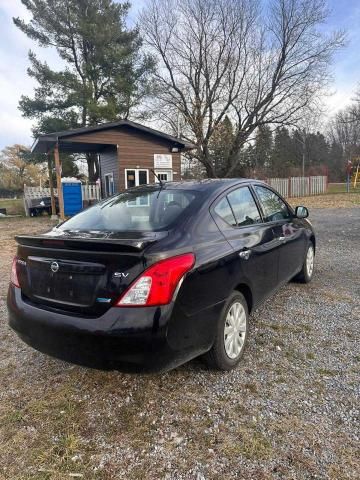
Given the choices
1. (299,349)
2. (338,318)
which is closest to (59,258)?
(299,349)

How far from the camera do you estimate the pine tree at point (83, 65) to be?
2348 cm

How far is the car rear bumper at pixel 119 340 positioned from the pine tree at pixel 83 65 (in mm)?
23004

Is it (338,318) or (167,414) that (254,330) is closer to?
(338,318)

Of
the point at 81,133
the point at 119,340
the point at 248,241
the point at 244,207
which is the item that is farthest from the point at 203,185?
the point at 81,133

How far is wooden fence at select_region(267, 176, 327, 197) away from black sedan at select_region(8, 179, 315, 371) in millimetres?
23842

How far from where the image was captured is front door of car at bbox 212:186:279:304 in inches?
110

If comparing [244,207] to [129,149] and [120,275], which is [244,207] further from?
[129,149]

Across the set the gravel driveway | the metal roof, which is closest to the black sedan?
the gravel driveway

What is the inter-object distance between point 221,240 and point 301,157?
55.8m

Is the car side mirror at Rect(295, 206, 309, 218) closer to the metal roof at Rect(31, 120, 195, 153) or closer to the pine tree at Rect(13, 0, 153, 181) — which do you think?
the metal roof at Rect(31, 120, 195, 153)

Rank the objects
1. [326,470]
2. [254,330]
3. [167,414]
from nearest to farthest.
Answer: [326,470]
[167,414]
[254,330]

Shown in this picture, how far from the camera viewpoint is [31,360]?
3.05 metres

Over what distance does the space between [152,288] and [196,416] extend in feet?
3.14

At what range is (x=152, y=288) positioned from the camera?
6.66 feet
